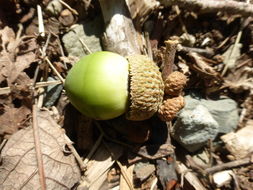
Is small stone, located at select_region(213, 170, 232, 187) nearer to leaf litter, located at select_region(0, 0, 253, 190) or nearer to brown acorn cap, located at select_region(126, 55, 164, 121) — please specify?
leaf litter, located at select_region(0, 0, 253, 190)

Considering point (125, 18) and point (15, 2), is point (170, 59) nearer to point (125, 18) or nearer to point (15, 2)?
point (125, 18)

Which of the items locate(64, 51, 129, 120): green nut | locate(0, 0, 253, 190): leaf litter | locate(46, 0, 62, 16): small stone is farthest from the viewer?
locate(46, 0, 62, 16): small stone

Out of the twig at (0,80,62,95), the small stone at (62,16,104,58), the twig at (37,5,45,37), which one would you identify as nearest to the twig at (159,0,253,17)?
the small stone at (62,16,104,58)

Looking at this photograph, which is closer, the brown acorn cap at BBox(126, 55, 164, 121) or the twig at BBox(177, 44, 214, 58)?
the brown acorn cap at BBox(126, 55, 164, 121)

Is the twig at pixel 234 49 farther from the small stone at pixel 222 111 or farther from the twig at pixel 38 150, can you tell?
the twig at pixel 38 150

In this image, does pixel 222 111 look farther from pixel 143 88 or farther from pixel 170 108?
pixel 143 88

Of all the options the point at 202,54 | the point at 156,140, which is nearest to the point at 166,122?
the point at 156,140

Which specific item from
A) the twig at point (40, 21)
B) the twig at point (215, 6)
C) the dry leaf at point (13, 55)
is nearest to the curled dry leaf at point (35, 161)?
the dry leaf at point (13, 55)
